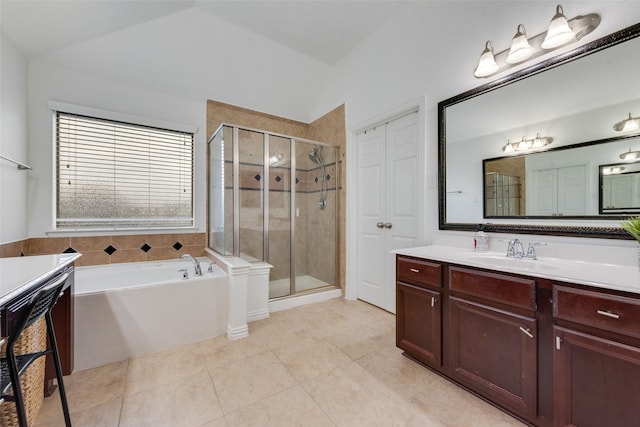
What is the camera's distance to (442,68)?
2164 millimetres

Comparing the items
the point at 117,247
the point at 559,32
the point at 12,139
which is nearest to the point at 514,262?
the point at 559,32

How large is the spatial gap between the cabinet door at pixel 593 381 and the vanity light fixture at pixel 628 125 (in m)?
1.10

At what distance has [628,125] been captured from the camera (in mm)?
1340

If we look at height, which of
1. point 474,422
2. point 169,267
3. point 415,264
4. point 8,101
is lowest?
point 474,422

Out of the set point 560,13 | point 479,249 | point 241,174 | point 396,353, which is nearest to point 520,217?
point 479,249

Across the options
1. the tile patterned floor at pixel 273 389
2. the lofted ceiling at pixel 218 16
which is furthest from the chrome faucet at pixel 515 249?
the lofted ceiling at pixel 218 16

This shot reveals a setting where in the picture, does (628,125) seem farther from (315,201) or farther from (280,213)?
(280,213)

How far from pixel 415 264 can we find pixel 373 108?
1834 mm

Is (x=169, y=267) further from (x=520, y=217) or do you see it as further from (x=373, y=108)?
(x=520, y=217)

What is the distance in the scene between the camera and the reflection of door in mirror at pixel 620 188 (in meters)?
1.32

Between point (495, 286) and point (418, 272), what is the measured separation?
0.49m

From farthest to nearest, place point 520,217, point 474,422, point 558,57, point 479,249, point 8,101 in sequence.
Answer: point 8,101, point 479,249, point 520,217, point 558,57, point 474,422

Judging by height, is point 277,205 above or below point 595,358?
above

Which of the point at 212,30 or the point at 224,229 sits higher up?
the point at 212,30
